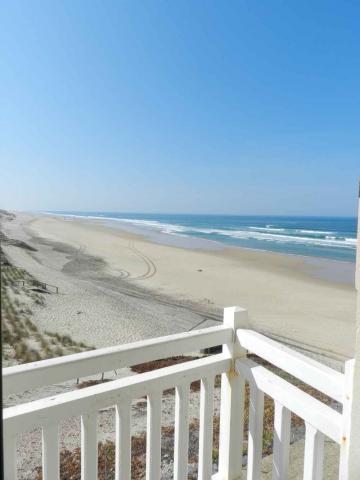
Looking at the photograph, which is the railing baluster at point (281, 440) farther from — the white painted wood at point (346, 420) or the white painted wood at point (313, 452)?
the white painted wood at point (346, 420)

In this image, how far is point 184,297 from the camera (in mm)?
10477

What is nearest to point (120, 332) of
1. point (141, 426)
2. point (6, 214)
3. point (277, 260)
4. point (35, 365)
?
point (141, 426)

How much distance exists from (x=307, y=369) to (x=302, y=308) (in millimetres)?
9154

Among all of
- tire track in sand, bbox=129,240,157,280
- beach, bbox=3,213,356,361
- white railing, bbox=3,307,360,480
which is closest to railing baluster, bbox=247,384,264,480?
white railing, bbox=3,307,360,480

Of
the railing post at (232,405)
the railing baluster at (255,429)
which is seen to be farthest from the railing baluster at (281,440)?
the railing post at (232,405)

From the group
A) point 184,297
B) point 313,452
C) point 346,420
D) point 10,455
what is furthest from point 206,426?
point 184,297

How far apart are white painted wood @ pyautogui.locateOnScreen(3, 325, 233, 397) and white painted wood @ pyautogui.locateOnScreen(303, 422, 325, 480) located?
536mm

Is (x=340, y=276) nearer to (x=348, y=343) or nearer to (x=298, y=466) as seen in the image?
(x=348, y=343)

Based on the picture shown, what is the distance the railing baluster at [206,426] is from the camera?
163 centimetres

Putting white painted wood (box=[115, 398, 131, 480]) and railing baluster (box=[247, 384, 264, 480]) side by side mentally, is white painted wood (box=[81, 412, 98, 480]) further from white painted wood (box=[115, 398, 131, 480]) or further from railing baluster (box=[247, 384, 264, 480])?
railing baluster (box=[247, 384, 264, 480])

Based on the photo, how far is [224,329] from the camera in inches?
65.7

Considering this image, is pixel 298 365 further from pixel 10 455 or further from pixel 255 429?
pixel 10 455

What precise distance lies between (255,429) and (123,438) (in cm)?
64

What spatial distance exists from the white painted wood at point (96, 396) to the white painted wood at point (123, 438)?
0.19ft
